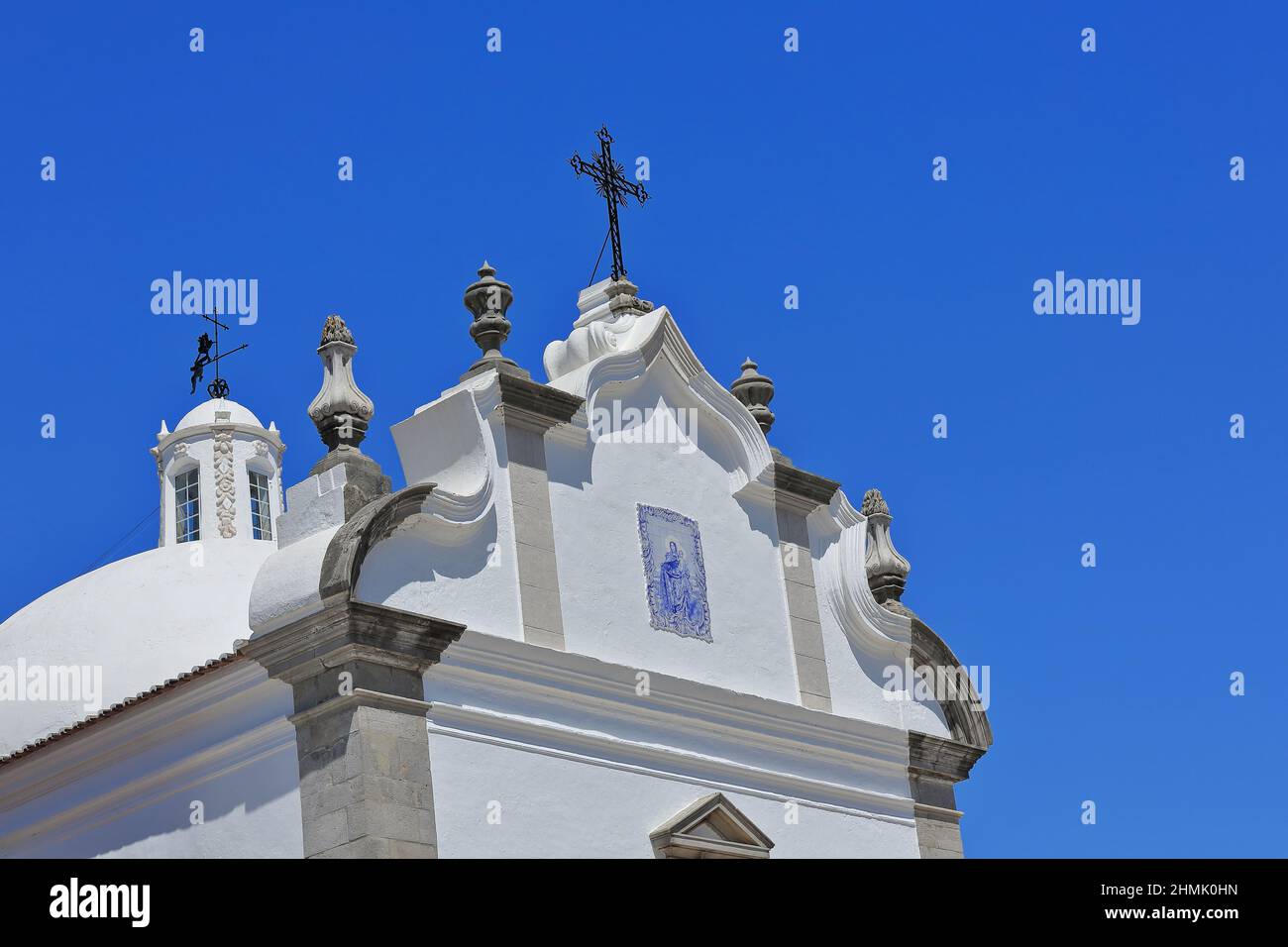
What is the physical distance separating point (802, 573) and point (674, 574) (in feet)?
A: 5.49

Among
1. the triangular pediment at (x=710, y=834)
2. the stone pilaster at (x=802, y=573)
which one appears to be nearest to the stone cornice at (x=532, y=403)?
the stone pilaster at (x=802, y=573)

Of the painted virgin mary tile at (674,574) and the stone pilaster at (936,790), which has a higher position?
the painted virgin mary tile at (674,574)

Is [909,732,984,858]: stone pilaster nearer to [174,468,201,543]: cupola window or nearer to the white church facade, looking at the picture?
the white church facade

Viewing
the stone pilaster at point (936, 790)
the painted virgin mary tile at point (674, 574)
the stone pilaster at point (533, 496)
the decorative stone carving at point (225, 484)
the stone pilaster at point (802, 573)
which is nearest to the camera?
the stone pilaster at point (533, 496)

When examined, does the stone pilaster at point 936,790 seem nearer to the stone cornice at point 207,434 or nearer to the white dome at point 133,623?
the white dome at point 133,623

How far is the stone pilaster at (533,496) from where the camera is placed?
1505 cm

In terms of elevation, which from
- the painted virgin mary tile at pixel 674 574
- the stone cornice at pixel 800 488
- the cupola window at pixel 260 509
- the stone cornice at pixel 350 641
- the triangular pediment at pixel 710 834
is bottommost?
the triangular pediment at pixel 710 834

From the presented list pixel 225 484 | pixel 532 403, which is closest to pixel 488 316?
pixel 532 403

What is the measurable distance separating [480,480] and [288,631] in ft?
6.44

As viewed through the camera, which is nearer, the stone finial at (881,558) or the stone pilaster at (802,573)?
the stone pilaster at (802,573)

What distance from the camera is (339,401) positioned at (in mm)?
14859

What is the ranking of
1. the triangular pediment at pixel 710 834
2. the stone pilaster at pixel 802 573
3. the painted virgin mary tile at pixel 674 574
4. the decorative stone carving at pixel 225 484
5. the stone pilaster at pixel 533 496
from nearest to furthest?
the stone pilaster at pixel 533 496, the triangular pediment at pixel 710 834, the painted virgin mary tile at pixel 674 574, the stone pilaster at pixel 802 573, the decorative stone carving at pixel 225 484

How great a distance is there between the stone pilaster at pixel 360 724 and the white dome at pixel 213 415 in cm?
1023

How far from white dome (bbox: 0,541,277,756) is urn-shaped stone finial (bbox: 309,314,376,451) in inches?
217
